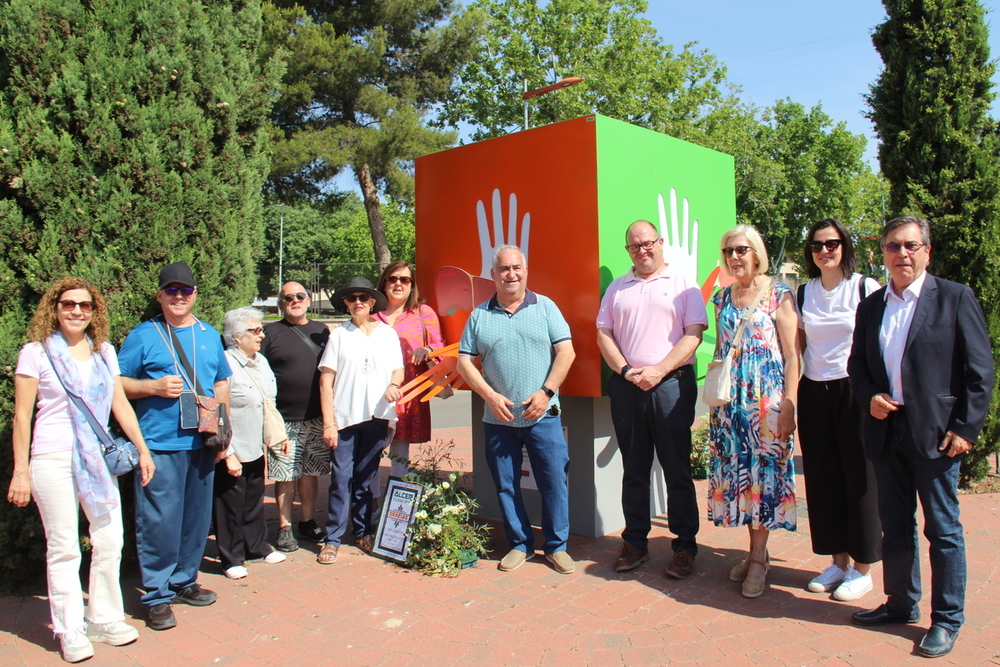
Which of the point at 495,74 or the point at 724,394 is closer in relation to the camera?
the point at 724,394

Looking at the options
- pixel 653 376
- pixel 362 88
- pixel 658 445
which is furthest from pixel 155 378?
pixel 362 88

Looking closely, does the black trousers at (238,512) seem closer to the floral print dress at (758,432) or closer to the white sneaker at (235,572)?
the white sneaker at (235,572)

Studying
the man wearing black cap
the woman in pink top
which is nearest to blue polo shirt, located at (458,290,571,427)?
the woman in pink top

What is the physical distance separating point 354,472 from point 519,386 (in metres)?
1.38

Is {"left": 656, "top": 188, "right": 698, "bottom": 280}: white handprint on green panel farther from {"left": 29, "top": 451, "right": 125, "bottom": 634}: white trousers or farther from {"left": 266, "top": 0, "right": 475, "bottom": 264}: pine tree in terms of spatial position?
{"left": 266, "top": 0, "right": 475, "bottom": 264}: pine tree

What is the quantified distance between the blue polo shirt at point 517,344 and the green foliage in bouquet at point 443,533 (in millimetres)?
634

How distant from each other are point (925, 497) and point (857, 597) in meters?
0.82

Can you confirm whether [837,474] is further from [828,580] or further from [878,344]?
[878,344]

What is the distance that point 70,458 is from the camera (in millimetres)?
3281

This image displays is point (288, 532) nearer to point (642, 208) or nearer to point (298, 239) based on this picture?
point (642, 208)

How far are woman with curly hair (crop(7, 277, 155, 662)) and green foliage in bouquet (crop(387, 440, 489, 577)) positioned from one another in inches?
62.4

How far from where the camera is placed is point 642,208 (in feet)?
15.7

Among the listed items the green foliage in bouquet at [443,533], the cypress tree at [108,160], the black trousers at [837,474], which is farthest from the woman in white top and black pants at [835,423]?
the cypress tree at [108,160]

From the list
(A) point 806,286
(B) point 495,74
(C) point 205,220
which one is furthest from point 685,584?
(B) point 495,74
